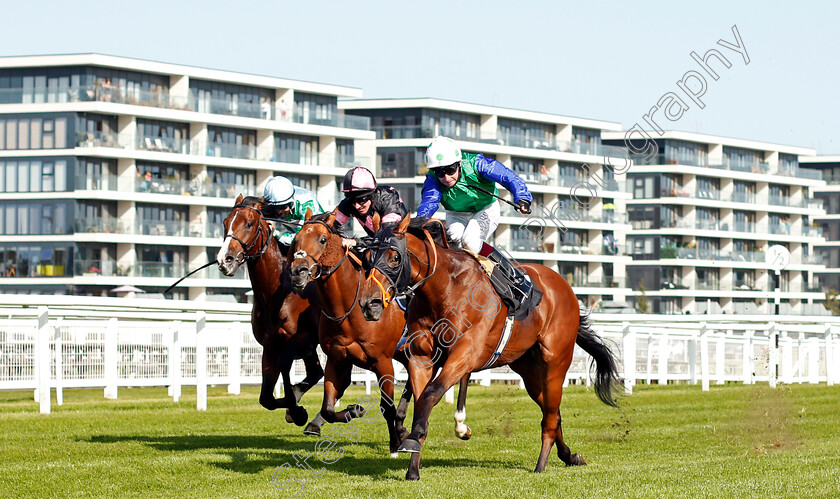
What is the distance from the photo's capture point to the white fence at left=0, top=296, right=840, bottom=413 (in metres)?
13.7

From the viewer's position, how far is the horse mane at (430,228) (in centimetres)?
765

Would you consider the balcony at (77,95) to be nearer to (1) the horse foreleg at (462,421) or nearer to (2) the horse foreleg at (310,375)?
(2) the horse foreleg at (310,375)

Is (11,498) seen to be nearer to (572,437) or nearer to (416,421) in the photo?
(416,421)

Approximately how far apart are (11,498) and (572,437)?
5590mm

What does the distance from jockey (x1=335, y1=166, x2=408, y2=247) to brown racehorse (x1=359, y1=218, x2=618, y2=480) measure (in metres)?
0.95

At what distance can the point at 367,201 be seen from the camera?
8938mm

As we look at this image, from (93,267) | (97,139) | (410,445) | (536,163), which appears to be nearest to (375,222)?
Result: (410,445)

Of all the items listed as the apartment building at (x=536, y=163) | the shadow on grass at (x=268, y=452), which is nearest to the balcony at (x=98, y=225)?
the apartment building at (x=536, y=163)

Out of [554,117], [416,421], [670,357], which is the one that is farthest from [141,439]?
[554,117]

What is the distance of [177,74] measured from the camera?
53.0 m

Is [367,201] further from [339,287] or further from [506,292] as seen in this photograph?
[506,292]

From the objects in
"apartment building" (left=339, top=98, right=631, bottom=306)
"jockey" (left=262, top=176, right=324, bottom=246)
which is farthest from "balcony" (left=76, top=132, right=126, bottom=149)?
"jockey" (left=262, top=176, right=324, bottom=246)

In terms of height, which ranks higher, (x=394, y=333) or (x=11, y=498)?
(x=394, y=333)

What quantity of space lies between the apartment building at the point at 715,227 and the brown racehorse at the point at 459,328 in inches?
2523
